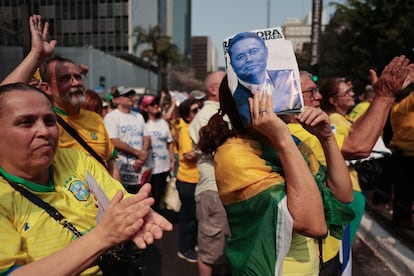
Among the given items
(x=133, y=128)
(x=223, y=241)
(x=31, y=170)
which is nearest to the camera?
(x=31, y=170)

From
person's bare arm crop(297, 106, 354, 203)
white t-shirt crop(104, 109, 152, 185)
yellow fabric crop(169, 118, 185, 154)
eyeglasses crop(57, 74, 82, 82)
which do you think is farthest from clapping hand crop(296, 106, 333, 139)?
yellow fabric crop(169, 118, 185, 154)

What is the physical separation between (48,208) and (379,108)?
1863 millimetres

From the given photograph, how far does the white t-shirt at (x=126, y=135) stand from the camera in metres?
5.17

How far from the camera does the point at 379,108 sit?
2.34 meters

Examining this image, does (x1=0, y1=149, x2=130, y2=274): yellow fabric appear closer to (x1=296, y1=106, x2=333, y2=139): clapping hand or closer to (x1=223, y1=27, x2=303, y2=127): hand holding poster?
(x1=223, y1=27, x2=303, y2=127): hand holding poster

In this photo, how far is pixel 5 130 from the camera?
175 cm

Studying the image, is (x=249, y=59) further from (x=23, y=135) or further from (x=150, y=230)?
(x=23, y=135)

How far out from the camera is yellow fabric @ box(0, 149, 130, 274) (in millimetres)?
1580

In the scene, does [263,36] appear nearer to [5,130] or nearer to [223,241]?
[5,130]

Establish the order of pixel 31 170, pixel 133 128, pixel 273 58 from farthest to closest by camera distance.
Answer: pixel 133 128
pixel 31 170
pixel 273 58

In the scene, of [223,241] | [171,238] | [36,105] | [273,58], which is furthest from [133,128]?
[273,58]

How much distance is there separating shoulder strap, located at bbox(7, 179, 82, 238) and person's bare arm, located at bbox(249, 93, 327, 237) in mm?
934

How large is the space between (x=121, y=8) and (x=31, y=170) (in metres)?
63.8

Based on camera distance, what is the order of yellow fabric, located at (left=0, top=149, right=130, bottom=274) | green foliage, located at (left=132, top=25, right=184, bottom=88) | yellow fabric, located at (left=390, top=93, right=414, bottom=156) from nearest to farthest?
yellow fabric, located at (left=0, top=149, right=130, bottom=274), yellow fabric, located at (left=390, top=93, right=414, bottom=156), green foliage, located at (left=132, top=25, right=184, bottom=88)
